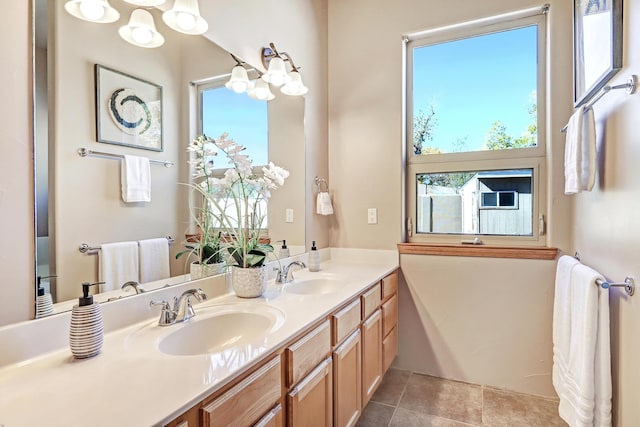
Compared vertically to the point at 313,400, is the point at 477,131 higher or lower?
higher

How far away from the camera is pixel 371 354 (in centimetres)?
184

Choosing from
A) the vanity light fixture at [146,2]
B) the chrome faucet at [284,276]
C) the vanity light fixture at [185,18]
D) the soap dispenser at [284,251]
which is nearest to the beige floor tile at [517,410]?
the chrome faucet at [284,276]

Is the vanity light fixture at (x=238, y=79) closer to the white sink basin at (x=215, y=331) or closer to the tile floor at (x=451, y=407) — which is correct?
the white sink basin at (x=215, y=331)

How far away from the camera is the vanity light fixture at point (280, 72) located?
1866mm

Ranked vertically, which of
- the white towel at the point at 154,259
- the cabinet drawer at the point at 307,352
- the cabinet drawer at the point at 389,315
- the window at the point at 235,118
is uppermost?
the window at the point at 235,118

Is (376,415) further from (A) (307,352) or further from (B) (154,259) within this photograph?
(B) (154,259)

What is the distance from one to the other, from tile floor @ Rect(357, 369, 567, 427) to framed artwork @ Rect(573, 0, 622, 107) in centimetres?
176

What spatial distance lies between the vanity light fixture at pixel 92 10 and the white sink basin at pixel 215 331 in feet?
3.34

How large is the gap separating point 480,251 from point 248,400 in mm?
1842

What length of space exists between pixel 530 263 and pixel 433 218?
0.66 m

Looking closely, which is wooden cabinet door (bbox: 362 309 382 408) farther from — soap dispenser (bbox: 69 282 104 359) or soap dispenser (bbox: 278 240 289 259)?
soap dispenser (bbox: 69 282 104 359)

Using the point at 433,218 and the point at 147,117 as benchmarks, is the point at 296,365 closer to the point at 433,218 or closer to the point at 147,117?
the point at 147,117

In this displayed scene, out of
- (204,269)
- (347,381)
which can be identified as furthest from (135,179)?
(347,381)

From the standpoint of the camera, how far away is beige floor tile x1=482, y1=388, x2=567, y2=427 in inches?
73.6
